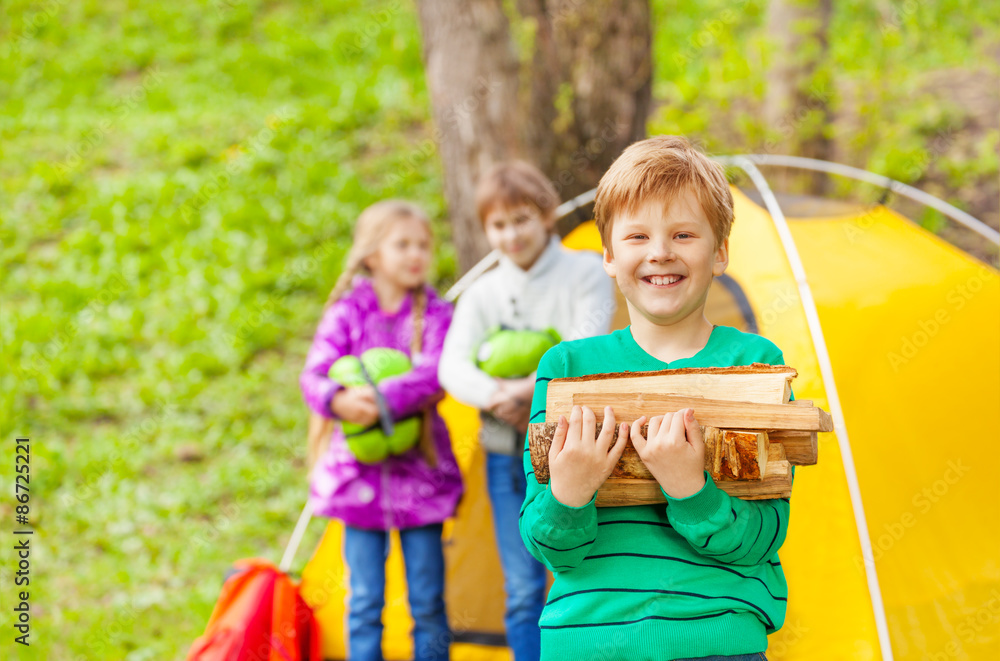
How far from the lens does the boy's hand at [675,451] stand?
3.70 ft

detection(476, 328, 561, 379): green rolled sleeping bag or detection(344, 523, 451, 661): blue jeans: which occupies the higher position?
detection(476, 328, 561, 379): green rolled sleeping bag

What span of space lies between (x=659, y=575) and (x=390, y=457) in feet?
4.85

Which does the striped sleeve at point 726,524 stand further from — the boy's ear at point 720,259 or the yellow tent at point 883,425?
the yellow tent at point 883,425

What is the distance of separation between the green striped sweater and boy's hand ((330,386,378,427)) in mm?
1230

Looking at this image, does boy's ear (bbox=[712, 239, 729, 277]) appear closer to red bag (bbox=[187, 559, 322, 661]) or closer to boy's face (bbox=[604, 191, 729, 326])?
boy's face (bbox=[604, 191, 729, 326])

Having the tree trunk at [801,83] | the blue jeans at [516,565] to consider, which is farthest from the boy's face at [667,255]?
the tree trunk at [801,83]

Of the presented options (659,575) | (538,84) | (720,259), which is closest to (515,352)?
(720,259)

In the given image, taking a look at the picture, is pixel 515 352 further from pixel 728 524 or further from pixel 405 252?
pixel 728 524

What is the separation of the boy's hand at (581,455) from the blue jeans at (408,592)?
1.49 m

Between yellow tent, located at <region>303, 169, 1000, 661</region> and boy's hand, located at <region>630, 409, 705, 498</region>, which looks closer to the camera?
boy's hand, located at <region>630, 409, 705, 498</region>

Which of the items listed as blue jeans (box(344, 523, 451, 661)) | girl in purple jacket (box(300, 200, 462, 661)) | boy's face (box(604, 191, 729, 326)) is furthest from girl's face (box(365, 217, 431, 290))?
boy's face (box(604, 191, 729, 326))

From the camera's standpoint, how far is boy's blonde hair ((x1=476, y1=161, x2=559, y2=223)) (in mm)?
2387

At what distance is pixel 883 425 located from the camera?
88.4 inches

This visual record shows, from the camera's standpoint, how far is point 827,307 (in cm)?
233
